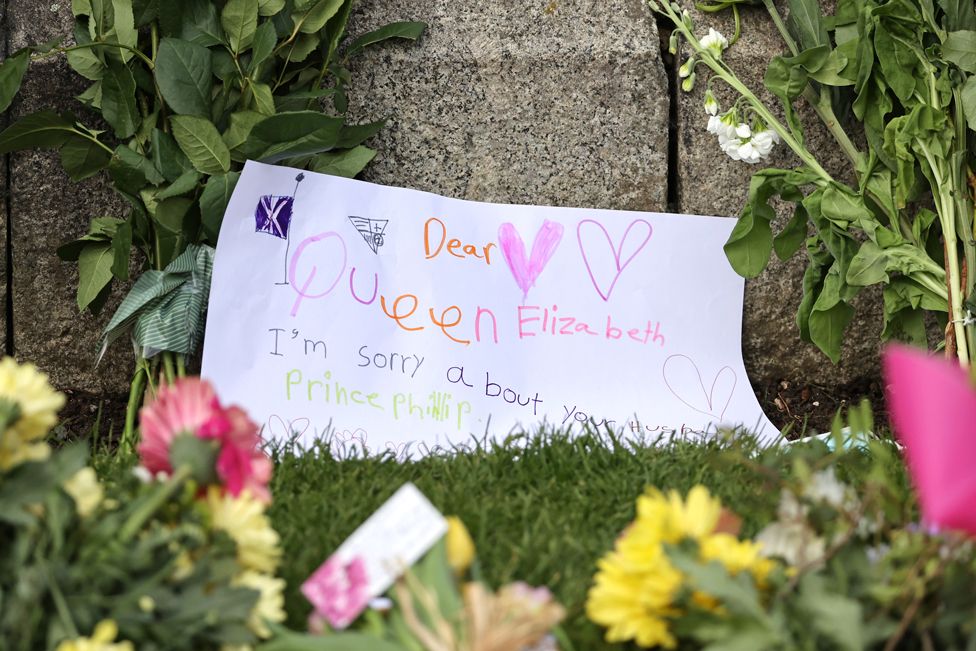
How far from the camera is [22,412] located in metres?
0.64

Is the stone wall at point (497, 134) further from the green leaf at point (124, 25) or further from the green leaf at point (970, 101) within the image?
the green leaf at point (970, 101)

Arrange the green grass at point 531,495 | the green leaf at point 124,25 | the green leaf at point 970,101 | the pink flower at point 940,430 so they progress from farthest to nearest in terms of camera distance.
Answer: the green leaf at point 124,25 → the green leaf at point 970,101 → the green grass at point 531,495 → the pink flower at point 940,430

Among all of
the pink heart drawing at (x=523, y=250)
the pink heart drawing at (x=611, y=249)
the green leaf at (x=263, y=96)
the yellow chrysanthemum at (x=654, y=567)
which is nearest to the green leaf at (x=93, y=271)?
the green leaf at (x=263, y=96)

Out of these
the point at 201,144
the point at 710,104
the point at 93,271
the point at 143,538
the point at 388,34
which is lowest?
the point at 143,538

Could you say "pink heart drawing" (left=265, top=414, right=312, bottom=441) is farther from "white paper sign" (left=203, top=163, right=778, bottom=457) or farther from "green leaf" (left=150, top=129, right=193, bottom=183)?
"green leaf" (left=150, top=129, right=193, bottom=183)

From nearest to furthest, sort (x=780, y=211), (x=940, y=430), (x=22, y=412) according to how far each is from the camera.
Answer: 1. (x=940, y=430)
2. (x=22, y=412)
3. (x=780, y=211)

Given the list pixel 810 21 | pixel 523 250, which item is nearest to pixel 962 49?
pixel 810 21

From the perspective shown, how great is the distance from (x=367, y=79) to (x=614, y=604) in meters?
1.19

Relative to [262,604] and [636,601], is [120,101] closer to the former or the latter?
[262,604]

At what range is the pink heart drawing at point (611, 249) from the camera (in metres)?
1.65

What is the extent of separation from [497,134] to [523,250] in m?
0.21

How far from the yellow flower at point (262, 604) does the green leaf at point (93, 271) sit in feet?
3.25

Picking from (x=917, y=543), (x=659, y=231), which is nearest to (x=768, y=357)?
(x=659, y=231)

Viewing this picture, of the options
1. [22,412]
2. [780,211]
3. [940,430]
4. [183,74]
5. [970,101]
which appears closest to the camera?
[940,430]
